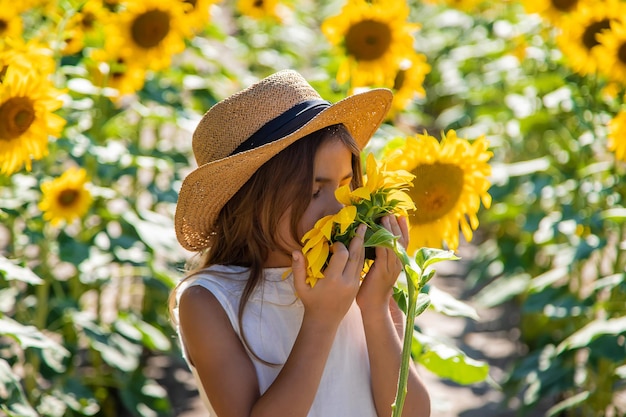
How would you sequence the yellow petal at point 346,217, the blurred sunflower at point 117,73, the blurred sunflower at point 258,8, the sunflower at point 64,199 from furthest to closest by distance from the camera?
the blurred sunflower at point 258,8
the blurred sunflower at point 117,73
the sunflower at point 64,199
the yellow petal at point 346,217

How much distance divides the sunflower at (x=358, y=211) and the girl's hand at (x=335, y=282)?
0.01 metres

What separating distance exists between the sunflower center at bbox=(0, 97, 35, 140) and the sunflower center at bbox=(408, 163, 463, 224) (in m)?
0.99

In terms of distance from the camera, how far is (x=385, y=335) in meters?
1.78

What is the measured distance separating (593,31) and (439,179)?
1841mm

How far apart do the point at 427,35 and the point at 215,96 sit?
559 centimetres

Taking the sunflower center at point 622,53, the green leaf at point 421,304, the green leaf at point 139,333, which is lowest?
the green leaf at point 139,333

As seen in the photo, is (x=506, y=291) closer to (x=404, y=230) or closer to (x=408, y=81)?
(x=408, y=81)

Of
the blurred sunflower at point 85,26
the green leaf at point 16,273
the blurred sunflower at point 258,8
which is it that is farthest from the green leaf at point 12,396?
the blurred sunflower at point 258,8

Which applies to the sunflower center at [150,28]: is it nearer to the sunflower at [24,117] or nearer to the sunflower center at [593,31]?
the sunflower at [24,117]

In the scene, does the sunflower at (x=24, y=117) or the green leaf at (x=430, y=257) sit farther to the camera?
the sunflower at (x=24, y=117)

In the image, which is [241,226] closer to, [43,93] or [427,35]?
[43,93]

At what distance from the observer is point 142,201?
225 inches

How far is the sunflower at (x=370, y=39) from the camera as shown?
3.16 m

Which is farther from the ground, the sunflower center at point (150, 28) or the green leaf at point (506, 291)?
the sunflower center at point (150, 28)
